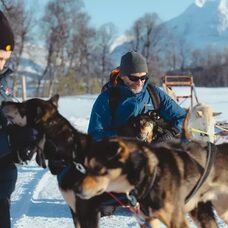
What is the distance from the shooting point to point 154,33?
1629 inches

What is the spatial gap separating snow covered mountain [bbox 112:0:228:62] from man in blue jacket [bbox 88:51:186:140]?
11405 centimetres

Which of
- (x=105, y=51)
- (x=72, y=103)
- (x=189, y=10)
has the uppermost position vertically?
(x=189, y=10)

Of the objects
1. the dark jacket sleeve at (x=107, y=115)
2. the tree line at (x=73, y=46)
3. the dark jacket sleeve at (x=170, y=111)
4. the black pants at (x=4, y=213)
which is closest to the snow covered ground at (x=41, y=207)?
the dark jacket sleeve at (x=170, y=111)

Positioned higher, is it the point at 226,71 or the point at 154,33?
the point at 154,33

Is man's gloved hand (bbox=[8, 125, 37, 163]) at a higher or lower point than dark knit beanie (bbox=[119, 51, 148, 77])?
lower

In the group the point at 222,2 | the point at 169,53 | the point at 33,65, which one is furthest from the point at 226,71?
the point at 222,2

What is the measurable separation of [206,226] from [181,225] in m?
0.67

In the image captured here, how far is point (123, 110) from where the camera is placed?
4352mm

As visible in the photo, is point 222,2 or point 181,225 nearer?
point 181,225

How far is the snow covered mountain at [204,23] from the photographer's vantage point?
12551 centimetres

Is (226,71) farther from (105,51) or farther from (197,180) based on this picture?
(197,180)

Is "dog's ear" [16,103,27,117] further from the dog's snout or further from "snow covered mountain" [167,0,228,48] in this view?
"snow covered mountain" [167,0,228,48]

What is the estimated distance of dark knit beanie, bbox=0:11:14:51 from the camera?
352 cm

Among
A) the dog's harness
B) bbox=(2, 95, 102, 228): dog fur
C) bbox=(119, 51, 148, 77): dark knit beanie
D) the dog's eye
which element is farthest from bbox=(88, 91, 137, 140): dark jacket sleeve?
the dog's eye
